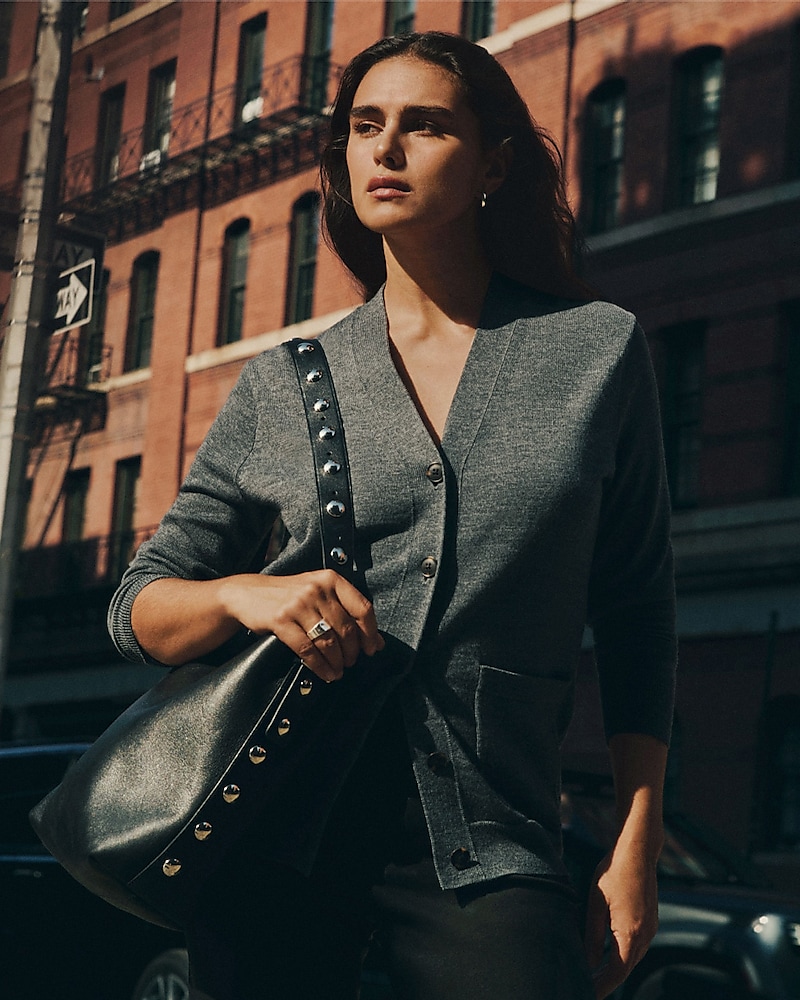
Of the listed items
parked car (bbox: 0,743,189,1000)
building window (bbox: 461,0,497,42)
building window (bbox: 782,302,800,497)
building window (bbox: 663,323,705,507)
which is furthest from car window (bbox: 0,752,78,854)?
building window (bbox: 461,0,497,42)

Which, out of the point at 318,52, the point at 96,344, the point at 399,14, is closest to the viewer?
the point at 399,14

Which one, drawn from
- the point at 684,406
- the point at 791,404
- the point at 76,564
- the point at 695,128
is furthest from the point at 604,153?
the point at 76,564

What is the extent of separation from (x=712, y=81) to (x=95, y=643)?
14.7m

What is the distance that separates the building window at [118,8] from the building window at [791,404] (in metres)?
17.7

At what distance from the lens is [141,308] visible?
32031 mm

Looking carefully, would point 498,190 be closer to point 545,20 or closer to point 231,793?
point 231,793

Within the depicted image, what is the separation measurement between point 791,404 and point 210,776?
19438 millimetres

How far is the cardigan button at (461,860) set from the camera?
1.97 metres

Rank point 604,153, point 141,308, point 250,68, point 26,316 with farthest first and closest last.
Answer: point 141,308 → point 250,68 → point 604,153 → point 26,316

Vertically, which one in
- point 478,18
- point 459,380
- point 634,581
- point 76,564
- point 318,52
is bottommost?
point 634,581

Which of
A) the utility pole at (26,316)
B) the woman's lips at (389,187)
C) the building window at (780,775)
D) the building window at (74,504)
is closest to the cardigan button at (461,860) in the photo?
the woman's lips at (389,187)

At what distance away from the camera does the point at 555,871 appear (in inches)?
78.7

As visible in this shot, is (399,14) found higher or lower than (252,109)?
higher

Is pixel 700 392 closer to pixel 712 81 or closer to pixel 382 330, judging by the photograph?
pixel 712 81
